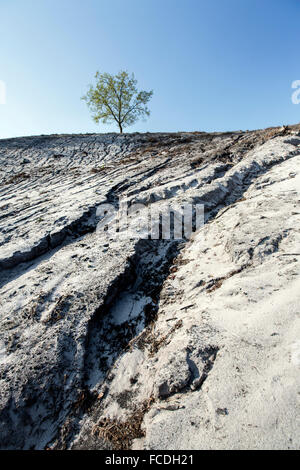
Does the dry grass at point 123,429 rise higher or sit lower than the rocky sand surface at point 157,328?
lower

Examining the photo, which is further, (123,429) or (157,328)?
(157,328)

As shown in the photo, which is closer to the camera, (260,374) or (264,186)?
(260,374)

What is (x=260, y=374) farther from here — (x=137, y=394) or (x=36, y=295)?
(x=36, y=295)

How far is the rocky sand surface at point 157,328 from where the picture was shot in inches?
56.0

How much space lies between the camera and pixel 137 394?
5.82ft

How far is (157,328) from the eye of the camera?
7.46 ft

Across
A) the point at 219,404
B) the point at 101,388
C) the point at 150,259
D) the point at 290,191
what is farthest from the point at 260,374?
the point at 290,191

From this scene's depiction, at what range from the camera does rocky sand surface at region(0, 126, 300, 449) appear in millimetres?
1423

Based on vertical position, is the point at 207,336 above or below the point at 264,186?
below

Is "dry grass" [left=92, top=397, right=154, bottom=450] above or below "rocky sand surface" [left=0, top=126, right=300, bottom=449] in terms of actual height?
below

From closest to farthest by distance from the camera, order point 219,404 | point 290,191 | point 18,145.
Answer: point 219,404
point 290,191
point 18,145

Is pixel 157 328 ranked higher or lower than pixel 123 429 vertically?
higher

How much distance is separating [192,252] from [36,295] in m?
2.11

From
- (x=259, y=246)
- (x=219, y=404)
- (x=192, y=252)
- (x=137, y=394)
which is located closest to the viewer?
(x=219, y=404)
